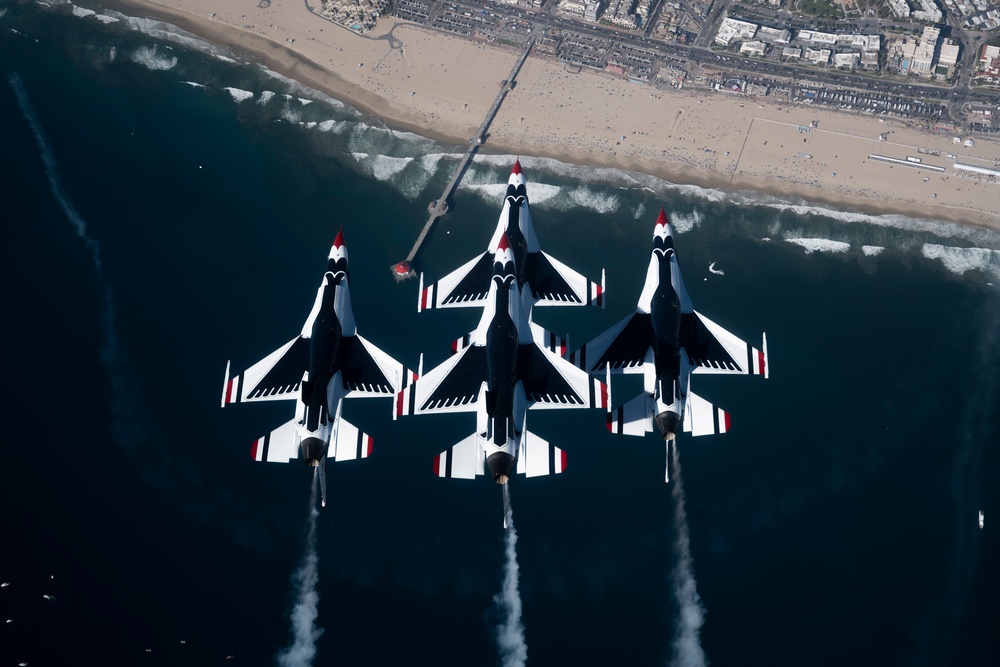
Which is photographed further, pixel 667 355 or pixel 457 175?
pixel 457 175

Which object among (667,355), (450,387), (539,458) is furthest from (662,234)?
(539,458)

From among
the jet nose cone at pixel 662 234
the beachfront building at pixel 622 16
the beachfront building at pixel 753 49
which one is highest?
the beachfront building at pixel 622 16

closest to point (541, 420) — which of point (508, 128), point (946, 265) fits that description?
point (508, 128)

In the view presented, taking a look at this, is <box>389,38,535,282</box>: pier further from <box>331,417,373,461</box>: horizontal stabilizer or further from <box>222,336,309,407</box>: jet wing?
<box>331,417,373,461</box>: horizontal stabilizer

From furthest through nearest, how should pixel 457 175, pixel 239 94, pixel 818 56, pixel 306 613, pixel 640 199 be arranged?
pixel 818 56 < pixel 239 94 < pixel 457 175 < pixel 640 199 < pixel 306 613

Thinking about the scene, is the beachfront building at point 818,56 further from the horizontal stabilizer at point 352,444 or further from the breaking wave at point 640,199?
the horizontal stabilizer at point 352,444

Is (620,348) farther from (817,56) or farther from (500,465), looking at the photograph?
(817,56)

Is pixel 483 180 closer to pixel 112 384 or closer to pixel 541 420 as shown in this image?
pixel 541 420

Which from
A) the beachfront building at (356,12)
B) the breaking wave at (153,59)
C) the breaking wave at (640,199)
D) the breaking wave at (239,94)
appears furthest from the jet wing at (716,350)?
the breaking wave at (153,59)
